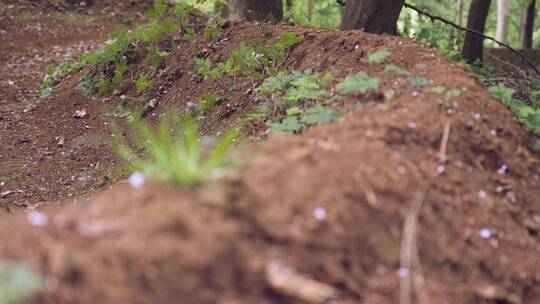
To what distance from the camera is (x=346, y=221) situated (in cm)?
232

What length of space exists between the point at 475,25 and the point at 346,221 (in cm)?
755

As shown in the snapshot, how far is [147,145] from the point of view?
5.48 meters

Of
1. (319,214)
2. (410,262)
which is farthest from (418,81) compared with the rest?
(319,214)

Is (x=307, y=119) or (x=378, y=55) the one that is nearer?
(x=307, y=119)

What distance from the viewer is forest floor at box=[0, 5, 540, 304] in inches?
76.5

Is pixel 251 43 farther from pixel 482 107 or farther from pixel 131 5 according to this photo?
pixel 131 5

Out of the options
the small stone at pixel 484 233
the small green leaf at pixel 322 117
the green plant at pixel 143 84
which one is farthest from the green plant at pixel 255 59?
the small stone at pixel 484 233

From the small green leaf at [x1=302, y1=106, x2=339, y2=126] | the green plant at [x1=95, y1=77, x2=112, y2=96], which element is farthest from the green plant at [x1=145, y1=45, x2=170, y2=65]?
the small green leaf at [x1=302, y1=106, x2=339, y2=126]

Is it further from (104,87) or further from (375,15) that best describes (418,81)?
(104,87)

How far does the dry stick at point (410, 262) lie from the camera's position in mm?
2309

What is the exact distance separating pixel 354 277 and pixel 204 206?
2.25 feet

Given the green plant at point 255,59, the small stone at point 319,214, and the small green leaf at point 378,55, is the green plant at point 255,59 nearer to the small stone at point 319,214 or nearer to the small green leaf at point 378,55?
the small green leaf at point 378,55

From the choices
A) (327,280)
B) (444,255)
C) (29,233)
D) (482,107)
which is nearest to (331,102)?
(482,107)

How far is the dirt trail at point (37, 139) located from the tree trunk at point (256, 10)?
7.70 ft
